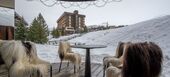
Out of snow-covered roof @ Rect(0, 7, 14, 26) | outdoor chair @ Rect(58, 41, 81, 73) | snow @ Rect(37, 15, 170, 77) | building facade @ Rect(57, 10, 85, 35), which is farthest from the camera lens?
snow @ Rect(37, 15, 170, 77)

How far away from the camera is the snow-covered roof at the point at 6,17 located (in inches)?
165

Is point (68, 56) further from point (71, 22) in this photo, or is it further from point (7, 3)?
point (71, 22)

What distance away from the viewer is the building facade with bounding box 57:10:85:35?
242 inches

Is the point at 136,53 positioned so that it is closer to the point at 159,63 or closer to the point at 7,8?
the point at 159,63

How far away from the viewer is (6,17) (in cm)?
432

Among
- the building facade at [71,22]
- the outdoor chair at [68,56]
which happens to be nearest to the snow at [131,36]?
the building facade at [71,22]

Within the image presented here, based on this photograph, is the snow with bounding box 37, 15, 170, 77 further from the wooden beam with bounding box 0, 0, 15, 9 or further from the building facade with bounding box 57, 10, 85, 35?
the wooden beam with bounding box 0, 0, 15, 9

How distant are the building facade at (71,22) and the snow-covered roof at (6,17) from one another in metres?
1.90

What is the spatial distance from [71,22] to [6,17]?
2055 millimetres

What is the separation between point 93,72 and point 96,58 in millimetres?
2729

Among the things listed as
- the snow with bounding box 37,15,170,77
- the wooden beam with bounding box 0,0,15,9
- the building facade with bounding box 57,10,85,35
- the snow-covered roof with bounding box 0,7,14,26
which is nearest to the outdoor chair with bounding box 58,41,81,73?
the snow-covered roof with bounding box 0,7,14,26

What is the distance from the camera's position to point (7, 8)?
4.36 m

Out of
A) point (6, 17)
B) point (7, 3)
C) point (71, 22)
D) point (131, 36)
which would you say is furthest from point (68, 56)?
point (131, 36)

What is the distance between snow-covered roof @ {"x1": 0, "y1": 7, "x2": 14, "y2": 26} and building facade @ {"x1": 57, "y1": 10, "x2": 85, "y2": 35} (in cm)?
190
